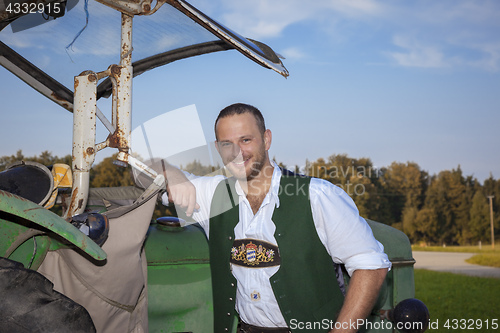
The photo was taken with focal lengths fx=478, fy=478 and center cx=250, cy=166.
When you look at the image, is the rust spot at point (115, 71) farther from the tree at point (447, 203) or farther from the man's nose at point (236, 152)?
the tree at point (447, 203)

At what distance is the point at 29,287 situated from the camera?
1.37 m

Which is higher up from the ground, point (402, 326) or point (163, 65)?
point (163, 65)

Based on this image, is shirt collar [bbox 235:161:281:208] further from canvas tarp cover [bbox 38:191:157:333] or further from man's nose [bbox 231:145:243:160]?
canvas tarp cover [bbox 38:191:157:333]

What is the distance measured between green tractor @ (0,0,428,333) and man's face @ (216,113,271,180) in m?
0.36

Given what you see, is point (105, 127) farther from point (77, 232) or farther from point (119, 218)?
point (77, 232)

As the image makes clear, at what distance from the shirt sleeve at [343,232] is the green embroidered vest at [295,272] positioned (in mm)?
42

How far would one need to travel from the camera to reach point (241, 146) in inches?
88.5

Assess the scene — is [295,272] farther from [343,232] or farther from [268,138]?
[268,138]

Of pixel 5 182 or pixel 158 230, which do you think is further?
pixel 158 230

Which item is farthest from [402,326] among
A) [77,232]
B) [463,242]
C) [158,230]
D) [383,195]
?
[463,242]

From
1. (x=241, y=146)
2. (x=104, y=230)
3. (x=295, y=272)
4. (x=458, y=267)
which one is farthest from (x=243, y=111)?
(x=458, y=267)

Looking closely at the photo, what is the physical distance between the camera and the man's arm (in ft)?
6.39

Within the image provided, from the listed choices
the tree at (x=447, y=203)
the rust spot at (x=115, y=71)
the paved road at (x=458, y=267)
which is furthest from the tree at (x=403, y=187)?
the rust spot at (x=115, y=71)

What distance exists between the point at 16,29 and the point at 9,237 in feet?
3.50
